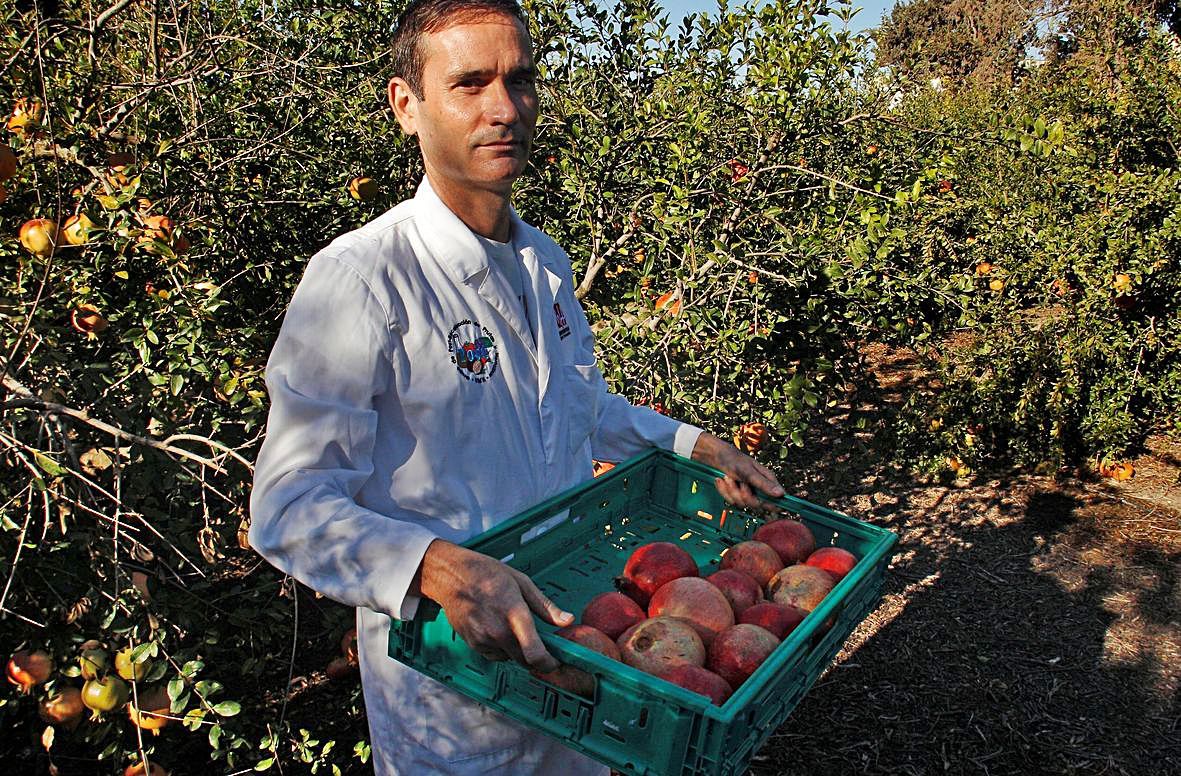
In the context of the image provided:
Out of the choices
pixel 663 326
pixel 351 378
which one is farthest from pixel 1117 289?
pixel 351 378

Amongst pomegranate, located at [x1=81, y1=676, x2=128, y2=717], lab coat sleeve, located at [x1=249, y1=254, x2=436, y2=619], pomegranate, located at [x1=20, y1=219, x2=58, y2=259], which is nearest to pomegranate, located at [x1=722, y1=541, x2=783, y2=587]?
lab coat sleeve, located at [x1=249, y1=254, x2=436, y2=619]

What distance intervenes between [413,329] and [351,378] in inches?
6.5

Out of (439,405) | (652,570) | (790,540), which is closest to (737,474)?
(790,540)

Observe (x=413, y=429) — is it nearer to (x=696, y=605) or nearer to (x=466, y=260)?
(x=466, y=260)

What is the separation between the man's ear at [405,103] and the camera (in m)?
1.64

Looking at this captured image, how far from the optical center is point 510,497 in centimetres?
173

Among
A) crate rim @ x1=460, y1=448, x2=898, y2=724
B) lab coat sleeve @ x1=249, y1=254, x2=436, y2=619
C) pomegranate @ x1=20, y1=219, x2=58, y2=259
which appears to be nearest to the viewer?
crate rim @ x1=460, y1=448, x2=898, y2=724

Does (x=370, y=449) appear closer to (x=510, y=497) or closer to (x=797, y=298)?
(x=510, y=497)

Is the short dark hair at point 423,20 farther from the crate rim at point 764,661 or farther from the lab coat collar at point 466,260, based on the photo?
the crate rim at point 764,661

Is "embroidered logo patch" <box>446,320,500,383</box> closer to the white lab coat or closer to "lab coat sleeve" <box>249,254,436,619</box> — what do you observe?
the white lab coat

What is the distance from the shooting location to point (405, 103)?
65.6 inches

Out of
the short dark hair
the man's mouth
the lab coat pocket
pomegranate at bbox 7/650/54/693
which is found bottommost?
Result: pomegranate at bbox 7/650/54/693

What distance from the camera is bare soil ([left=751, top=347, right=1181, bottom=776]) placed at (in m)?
3.37

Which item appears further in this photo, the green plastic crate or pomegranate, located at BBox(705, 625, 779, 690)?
pomegranate, located at BBox(705, 625, 779, 690)
